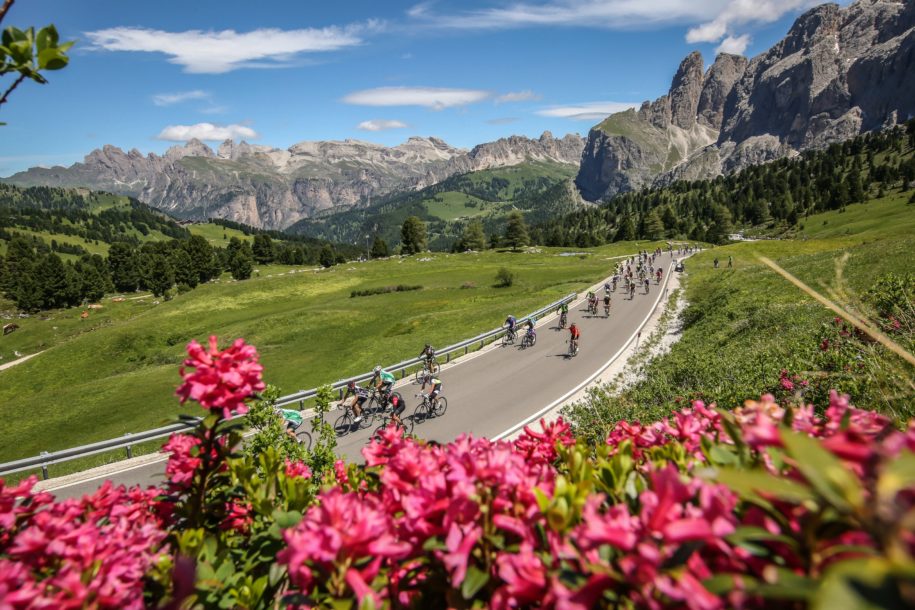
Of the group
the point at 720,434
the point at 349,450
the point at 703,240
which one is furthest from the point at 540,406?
the point at 703,240

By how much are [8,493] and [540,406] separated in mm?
19221

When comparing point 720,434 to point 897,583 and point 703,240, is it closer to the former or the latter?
point 897,583

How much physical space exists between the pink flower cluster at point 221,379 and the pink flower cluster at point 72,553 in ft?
2.52

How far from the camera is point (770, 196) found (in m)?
151

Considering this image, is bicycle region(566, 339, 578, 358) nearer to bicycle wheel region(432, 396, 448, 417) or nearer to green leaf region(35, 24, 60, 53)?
bicycle wheel region(432, 396, 448, 417)

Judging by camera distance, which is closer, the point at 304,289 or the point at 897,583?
the point at 897,583

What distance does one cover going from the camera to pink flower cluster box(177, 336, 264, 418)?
9.18ft

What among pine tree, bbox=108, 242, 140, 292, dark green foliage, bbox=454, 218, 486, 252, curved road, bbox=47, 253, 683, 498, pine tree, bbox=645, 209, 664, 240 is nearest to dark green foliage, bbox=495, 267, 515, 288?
curved road, bbox=47, 253, 683, 498

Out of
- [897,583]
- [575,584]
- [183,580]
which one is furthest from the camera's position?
[575,584]

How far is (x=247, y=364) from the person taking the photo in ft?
9.83

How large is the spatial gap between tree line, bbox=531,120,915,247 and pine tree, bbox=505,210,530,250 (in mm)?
32238

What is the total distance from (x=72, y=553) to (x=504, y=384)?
2222 cm

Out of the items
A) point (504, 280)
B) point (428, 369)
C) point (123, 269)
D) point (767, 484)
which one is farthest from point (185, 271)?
point (767, 484)

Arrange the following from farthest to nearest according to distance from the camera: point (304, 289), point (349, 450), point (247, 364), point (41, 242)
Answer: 1. point (41, 242)
2. point (304, 289)
3. point (349, 450)
4. point (247, 364)
